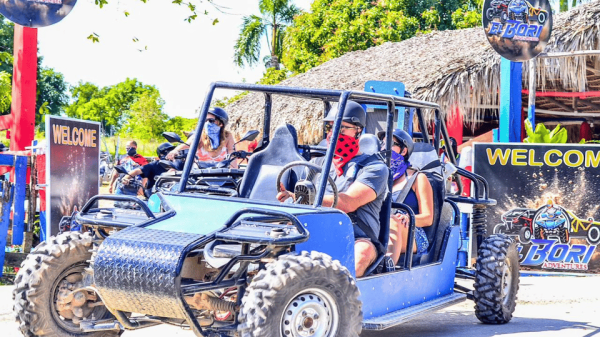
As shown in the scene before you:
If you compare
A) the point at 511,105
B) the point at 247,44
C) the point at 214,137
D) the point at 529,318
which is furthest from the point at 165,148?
the point at 247,44

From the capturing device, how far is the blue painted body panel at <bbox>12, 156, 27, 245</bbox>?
364 inches

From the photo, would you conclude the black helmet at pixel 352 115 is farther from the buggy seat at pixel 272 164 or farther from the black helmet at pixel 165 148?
the black helmet at pixel 165 148

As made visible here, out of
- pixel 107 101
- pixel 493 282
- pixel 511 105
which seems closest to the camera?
pixel 493 282

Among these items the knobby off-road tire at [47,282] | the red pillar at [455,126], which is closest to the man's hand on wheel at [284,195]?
the knobby off-road tire at [47,282]

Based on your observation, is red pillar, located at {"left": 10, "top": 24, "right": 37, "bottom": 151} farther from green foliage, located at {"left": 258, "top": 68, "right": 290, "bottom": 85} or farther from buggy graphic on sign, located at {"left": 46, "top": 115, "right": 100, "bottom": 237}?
green foliage, located at {"left": 258, "top": 68, "right": 290, "bottom": 85}

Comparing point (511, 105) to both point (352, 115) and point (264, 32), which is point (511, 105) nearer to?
point (352, 115)

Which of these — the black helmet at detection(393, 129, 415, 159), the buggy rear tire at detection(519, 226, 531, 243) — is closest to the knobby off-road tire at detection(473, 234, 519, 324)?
the black helmet at detection(393, 129, 415, 159)

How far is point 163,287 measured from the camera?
4465 millimetres

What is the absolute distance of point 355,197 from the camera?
559 cm

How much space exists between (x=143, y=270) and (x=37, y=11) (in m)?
6.03

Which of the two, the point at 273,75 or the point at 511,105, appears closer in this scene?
the point at 511,105

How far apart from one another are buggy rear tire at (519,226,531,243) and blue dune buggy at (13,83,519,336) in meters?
4.24

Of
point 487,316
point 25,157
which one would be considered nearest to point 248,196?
point 487,316

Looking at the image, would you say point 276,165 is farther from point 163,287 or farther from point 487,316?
point 487,316
